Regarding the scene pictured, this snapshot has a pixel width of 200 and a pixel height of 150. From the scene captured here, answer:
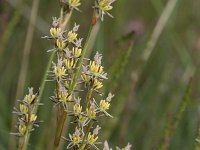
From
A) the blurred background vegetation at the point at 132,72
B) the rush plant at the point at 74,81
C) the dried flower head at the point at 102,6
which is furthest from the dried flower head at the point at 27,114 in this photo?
the blurred background vegetation at the point at 132,72

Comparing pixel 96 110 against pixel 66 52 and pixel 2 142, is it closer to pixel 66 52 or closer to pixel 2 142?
pixel 66 52

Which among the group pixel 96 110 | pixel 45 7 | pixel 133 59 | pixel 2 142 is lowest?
pixel 2 142

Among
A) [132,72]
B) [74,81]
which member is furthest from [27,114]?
[132,72]

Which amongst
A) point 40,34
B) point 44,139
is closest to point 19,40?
point 40,34

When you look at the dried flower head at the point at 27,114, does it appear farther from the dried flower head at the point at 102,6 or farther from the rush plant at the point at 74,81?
the dried flower head at the point at 102,6

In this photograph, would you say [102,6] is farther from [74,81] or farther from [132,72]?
[132,72]

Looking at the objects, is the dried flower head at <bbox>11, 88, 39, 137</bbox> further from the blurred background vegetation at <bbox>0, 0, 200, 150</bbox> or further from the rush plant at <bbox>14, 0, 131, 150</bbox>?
the blurred background vegetation at <bbox>0, 0, 200, 150</bbox>

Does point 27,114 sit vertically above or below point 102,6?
below

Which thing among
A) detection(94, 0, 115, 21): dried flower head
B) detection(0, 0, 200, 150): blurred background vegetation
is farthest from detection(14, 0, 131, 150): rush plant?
A: detection(0, 0, 200, 150): blurred background vegetation
